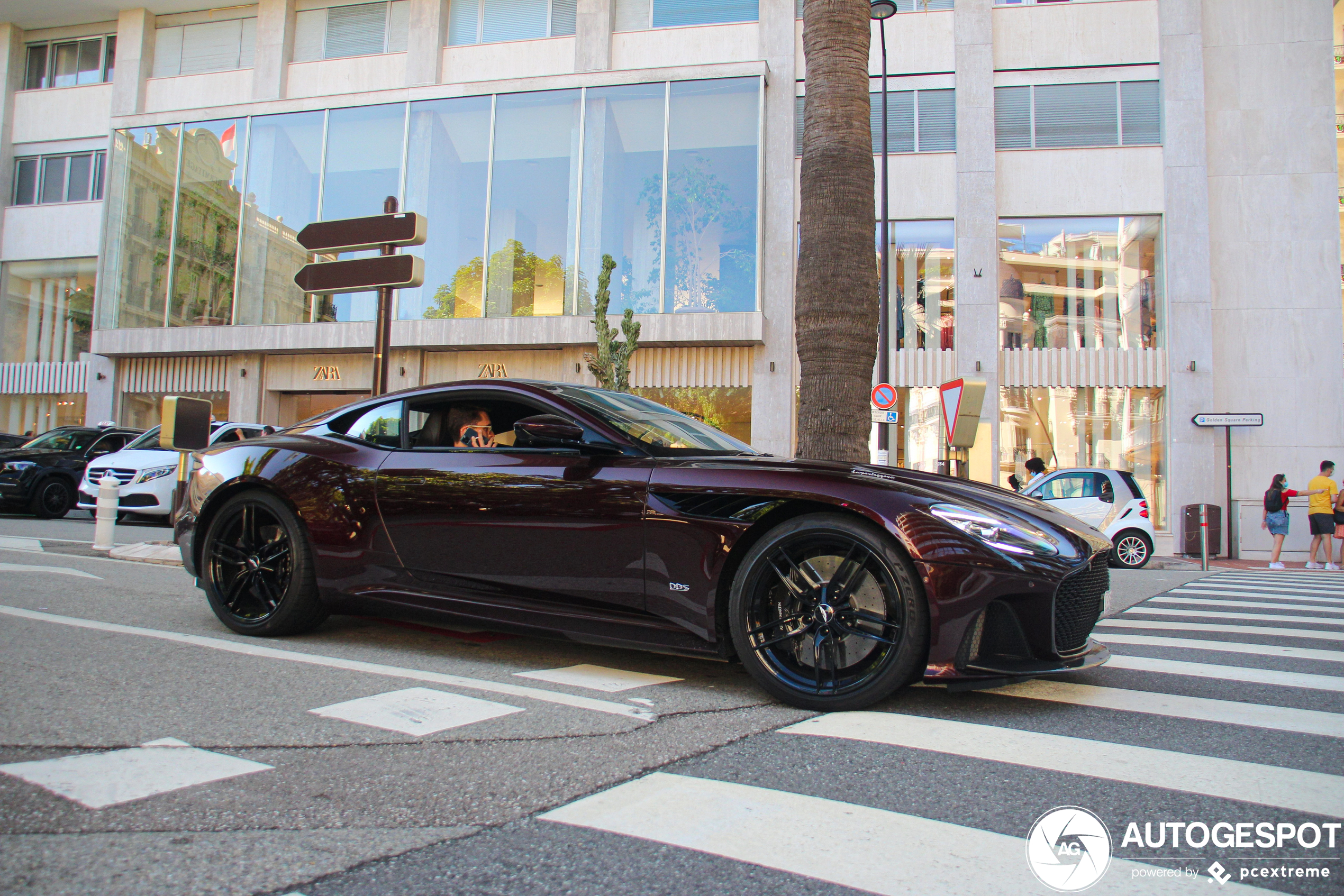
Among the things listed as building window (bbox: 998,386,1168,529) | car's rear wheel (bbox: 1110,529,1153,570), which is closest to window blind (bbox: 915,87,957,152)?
building window (bbox: 998,386,1168,529)

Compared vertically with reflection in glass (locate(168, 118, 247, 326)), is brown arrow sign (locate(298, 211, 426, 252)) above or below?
below

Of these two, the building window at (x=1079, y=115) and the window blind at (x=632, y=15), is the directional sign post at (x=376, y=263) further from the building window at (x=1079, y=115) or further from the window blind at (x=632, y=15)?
the building window at (x=1079, y=115)

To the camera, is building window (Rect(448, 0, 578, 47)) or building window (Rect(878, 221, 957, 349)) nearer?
building window (Rect(878, 221, 957, 349))

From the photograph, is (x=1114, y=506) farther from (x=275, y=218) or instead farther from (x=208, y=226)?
(x=208, y=226)

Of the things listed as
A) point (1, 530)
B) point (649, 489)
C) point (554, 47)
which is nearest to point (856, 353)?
point (649, 489)

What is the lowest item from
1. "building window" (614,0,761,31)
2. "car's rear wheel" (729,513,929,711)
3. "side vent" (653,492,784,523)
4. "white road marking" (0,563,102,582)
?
"white road marking" (0,563,102,582)

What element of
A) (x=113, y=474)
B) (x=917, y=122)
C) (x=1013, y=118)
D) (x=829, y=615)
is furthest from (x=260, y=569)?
(x=1013, y=118)

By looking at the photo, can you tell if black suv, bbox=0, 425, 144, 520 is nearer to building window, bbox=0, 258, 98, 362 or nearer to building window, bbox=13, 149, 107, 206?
building window, bbox=0, 258, 98, 362

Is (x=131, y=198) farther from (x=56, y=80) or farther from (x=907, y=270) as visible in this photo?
(x=907, y=270)

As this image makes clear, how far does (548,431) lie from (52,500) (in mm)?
14538

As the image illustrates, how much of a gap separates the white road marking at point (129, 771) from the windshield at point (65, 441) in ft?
50.4

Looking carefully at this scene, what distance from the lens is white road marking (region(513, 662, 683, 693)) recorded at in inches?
129

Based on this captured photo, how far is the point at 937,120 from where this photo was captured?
1942 centimetres

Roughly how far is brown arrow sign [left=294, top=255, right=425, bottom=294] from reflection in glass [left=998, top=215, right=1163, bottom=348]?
46.7 feet
